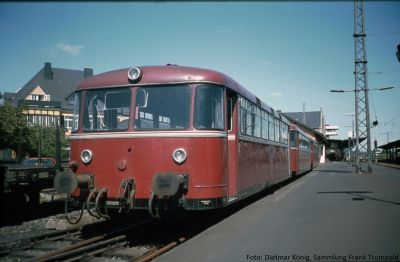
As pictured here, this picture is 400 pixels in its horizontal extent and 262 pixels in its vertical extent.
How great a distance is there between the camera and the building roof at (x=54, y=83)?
6105cm

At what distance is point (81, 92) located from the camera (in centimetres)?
818


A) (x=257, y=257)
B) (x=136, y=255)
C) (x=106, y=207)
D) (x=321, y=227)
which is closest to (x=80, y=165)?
(x=106, y=207)

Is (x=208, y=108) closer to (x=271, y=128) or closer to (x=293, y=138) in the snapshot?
(x=271, y=128)

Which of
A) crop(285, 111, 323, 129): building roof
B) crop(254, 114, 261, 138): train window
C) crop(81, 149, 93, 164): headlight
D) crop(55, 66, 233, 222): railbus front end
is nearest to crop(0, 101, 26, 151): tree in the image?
crop(254, 114, 261, 138): train window

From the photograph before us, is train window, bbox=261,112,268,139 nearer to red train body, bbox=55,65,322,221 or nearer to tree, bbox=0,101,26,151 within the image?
red train body, bbox=55,65,322,221

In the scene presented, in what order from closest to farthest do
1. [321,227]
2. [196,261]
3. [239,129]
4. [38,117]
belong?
[196,261] → [321,227] → [239,129] → [38,117]

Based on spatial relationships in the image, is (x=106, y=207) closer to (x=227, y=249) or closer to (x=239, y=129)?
(x=227, y=249)

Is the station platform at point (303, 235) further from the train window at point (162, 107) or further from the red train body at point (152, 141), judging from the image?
the train window at point (162, 107)

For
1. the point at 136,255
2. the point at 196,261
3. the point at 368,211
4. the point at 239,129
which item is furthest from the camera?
the point at 368,211

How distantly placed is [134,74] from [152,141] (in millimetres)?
1392

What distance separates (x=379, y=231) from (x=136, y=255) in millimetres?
4404

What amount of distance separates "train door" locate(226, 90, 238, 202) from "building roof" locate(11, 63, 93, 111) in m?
54.5

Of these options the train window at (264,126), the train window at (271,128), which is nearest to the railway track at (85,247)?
the train window at (264,126)

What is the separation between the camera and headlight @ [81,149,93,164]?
7703 millimetres
